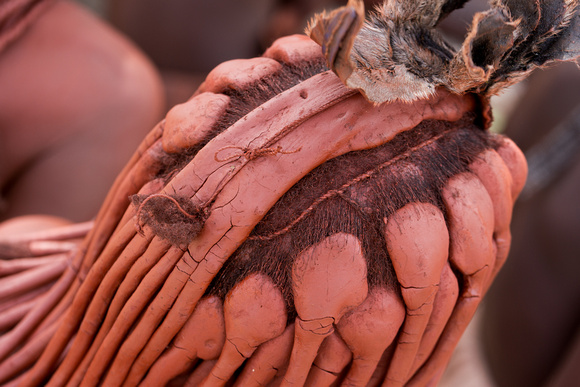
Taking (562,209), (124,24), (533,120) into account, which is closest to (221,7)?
(124,24)

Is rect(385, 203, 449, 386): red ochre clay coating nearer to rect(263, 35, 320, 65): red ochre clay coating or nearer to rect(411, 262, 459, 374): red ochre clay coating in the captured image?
rect(411, 262, 459, 374): red ochre clay coating

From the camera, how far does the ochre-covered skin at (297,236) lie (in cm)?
62

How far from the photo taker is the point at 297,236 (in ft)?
2.06

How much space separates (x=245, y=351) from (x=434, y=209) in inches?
11.2

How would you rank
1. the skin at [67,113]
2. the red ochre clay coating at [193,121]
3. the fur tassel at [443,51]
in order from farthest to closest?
the skin at [67,113]
the red ochre clay coating at [193,121]
the fur tassel at [443,51]

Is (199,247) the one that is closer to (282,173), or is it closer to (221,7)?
(282,173)

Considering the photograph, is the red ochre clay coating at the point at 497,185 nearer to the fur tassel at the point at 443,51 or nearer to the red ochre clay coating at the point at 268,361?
the fur tassel at the point at 443,51

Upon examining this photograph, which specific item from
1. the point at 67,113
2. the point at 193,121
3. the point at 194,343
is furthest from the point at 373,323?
the point at 67,113

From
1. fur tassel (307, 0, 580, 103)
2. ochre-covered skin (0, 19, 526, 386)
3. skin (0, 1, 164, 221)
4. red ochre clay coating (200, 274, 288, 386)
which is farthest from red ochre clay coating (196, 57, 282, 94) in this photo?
skin (0, 1, 164, 221)

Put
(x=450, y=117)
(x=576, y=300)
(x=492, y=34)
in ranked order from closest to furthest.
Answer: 1. (x=492, y=34)
2. (x=450, y=117)
3. (x=576, y=300)

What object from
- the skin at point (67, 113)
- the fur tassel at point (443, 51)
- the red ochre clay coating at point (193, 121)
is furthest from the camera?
the skin at point (67, 113)

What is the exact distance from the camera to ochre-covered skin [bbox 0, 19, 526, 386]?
619 millimetres

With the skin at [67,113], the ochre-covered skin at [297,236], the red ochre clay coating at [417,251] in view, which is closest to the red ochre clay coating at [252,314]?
the ochre-covered skin at [297,236]

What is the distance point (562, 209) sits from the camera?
1398 mm
